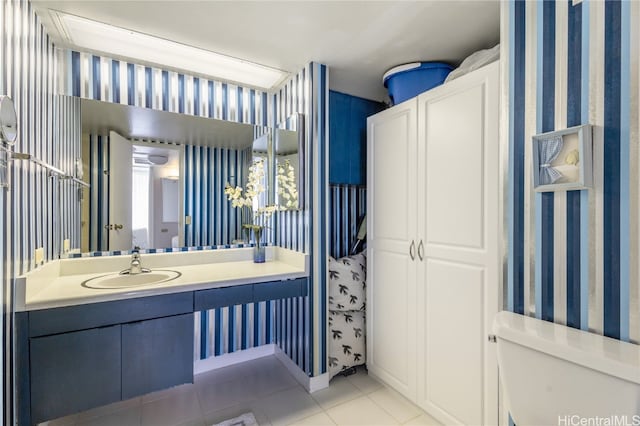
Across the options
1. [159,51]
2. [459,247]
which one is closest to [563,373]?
[459,247]

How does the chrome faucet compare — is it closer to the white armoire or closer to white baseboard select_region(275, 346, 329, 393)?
white baseboard select_region(275, 346, 329, 393)

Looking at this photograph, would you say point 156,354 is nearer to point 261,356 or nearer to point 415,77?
point 261,356

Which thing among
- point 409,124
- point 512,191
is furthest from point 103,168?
point 512,191

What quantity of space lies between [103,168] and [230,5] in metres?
1.29

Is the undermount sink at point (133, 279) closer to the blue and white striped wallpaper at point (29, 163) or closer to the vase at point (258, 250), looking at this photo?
the blue and white striped wallpaper at point (29, 163)

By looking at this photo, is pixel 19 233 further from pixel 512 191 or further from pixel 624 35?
pixel 624 35

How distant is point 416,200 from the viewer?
1.88 metres

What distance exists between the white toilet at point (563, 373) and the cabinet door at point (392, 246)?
33.0 inches

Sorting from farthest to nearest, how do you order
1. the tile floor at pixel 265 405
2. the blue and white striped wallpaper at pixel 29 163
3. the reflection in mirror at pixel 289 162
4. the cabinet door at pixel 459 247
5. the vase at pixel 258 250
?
1. the vase at pixel 258 250
2. the reflection in mirror at pixel 289 162
3. the tile floor at pixel 265 405
4. the cabinet door at pixel 459 247
5. the blue and white striped wallpaper at pixel 29 163

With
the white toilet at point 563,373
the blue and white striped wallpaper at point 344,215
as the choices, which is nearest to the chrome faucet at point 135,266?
the blue and white striped wallpaper at point 344,215

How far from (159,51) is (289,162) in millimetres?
1069

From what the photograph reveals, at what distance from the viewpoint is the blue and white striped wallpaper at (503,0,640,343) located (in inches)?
36.4

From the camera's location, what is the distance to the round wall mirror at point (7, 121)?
3.51 ft

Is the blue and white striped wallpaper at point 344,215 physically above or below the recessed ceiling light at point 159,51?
below
